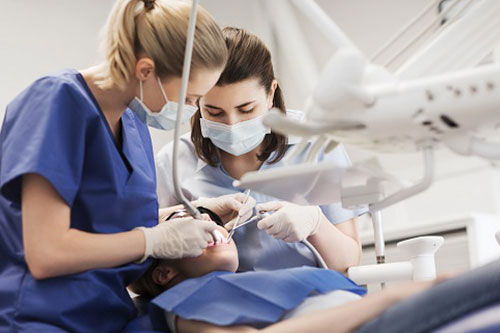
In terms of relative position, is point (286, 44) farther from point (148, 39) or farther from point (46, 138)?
point (46, 138)

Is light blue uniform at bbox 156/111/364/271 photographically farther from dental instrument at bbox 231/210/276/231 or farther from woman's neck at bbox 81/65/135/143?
woman's neck at bbox 81/65/135/143

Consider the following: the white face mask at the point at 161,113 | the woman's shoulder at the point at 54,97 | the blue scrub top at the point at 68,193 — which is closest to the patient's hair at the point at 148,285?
the blue scrub top at the point at 68,193

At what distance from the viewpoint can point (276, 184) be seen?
1.11 m

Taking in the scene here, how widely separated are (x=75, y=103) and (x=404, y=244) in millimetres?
907

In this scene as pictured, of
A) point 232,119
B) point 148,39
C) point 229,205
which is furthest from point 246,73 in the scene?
point 148,39

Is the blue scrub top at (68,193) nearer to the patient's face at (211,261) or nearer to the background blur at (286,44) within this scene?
the patient's face at (211,261)

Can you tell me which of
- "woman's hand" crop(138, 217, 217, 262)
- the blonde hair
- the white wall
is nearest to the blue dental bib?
"woman's hand" crop(138, 217, 217, 262)

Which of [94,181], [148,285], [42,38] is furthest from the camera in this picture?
[42,38]

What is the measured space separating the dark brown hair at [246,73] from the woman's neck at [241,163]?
0.03 meters

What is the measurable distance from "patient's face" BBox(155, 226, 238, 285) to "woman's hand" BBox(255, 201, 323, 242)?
0.10 m

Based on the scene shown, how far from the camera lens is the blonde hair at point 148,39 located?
1.37 metres

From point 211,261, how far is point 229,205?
0.70 ft

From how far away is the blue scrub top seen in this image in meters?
1.25

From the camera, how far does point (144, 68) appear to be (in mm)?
1374
